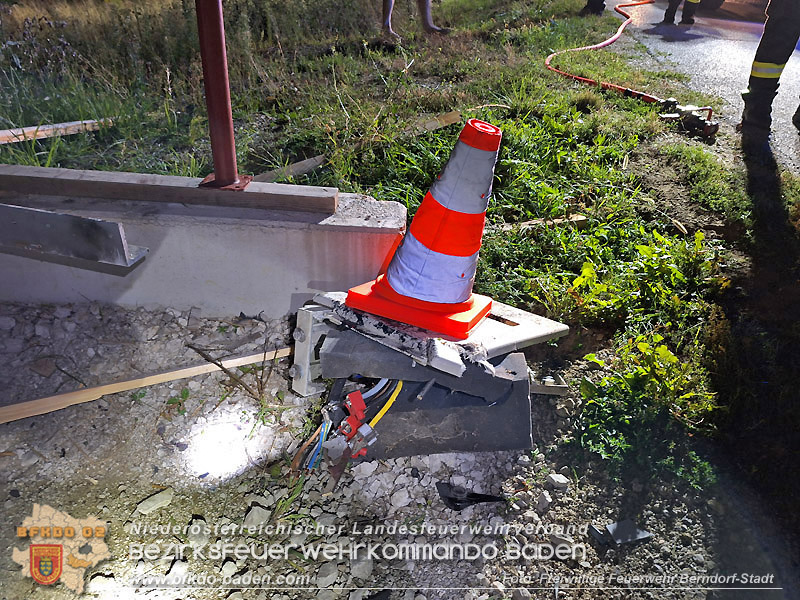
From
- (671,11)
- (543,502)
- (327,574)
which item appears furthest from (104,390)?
(671,11)

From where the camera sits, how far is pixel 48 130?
13.4 feet

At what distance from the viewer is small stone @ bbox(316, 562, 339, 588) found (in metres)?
2.22

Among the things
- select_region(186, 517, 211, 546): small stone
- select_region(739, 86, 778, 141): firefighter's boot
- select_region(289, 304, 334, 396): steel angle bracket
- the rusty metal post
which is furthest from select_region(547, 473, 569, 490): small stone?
select_region(739, 86, 778, 141): firefighter's boot

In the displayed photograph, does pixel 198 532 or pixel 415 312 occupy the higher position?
pixel 415 312

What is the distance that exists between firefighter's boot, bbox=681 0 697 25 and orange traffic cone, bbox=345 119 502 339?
9.32m

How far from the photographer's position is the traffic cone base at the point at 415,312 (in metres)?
2.57

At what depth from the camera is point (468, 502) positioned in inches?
96.7

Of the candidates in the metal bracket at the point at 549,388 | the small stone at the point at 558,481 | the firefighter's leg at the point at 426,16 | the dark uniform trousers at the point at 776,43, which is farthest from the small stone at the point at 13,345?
the firefighter's leg at the point at 426,16

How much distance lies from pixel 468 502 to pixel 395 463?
1.28ft

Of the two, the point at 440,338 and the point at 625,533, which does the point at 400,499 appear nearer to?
the point at 440,338

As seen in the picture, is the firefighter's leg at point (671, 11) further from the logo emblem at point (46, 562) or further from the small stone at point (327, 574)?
the logo emblem at point (46, 562)

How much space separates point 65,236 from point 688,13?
10626 mm

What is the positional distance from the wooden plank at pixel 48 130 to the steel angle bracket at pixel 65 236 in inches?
68.3

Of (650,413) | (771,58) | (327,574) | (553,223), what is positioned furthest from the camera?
(771,58)
